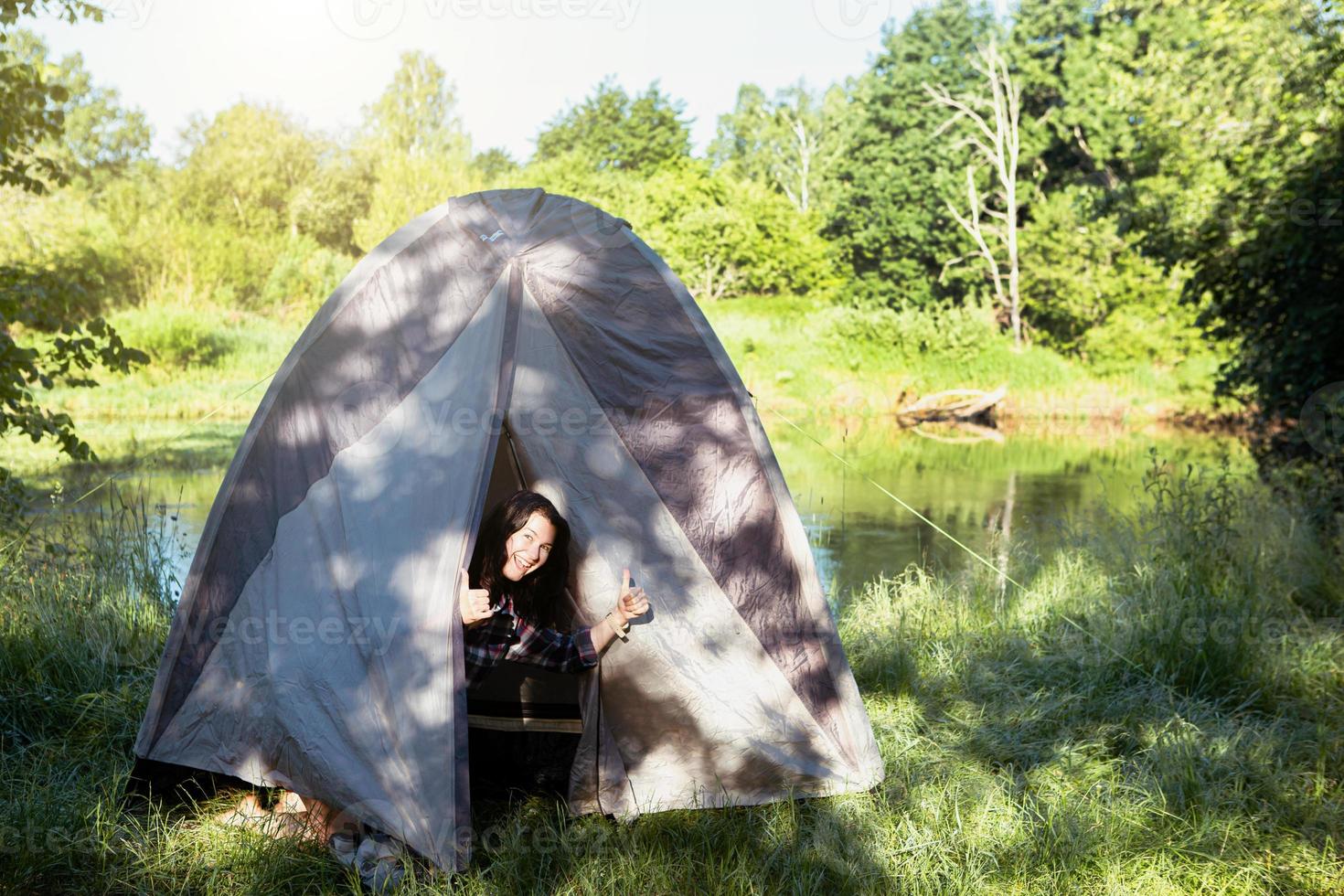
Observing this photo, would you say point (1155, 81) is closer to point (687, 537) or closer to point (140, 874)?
point (687, 537)

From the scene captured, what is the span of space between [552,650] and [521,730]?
0.29 metres

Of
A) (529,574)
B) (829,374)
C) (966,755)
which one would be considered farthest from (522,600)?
(829,374)

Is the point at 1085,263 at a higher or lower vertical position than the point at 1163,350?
higher

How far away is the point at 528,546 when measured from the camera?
3.08 metres

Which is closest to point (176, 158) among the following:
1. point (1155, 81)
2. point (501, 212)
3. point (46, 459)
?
point (46, 459)

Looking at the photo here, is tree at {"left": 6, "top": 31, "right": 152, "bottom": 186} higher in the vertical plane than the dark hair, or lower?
higher

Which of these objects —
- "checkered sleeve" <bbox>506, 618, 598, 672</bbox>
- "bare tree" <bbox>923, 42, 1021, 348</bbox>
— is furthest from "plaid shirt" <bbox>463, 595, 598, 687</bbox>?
"bare tree" <bbox>923, 42, 1021, 348</bbox>

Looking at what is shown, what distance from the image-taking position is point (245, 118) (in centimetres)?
3259

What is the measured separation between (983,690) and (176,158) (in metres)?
35.5

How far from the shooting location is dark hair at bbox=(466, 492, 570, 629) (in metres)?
3.12

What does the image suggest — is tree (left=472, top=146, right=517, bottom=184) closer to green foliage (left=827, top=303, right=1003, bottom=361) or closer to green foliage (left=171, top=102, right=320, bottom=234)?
green foliage (left=171, top=102, right=320, bottom=234)

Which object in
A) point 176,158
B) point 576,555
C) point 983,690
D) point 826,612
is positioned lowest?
point 983,690
